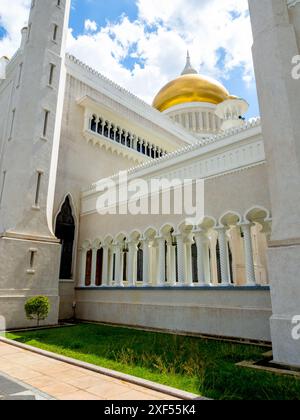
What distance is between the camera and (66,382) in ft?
13.8

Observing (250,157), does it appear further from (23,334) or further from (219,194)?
(23,334)

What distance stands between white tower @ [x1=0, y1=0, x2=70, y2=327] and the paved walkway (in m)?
4.68

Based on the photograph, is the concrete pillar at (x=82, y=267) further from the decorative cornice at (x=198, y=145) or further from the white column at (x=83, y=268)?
the decorative cornice at (x=198, y=145)

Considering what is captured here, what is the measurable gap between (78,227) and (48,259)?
2.85 m

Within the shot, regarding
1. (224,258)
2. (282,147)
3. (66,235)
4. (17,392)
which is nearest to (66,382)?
(17,392)

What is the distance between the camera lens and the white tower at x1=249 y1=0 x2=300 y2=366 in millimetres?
5281

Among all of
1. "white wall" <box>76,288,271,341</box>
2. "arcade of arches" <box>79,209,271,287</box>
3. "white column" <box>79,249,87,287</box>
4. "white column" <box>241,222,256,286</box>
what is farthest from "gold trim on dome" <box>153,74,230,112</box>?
"white column" <box>241,222,256,286</box>

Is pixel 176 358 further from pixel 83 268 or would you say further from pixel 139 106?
pixel 139 106

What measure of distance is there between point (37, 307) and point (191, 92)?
2411 cm

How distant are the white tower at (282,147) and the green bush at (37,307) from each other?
23.3 ft

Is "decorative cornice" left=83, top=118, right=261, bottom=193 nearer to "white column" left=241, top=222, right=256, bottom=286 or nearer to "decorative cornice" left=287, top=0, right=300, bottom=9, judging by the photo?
"decorative cornice" left=287, top=0, right=300, bottom=9

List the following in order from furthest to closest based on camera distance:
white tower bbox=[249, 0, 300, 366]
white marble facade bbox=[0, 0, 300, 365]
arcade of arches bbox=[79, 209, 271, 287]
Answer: arcade of arches bbox=[79, 209, 271, 287]
white marble facade bbox=[0, 0, 300, 365]
white tower bbox=[249, 0, 300, 366]

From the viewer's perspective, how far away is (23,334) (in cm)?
859

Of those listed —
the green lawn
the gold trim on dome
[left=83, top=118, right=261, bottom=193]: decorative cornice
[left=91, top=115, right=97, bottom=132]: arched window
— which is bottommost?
the green lawn
